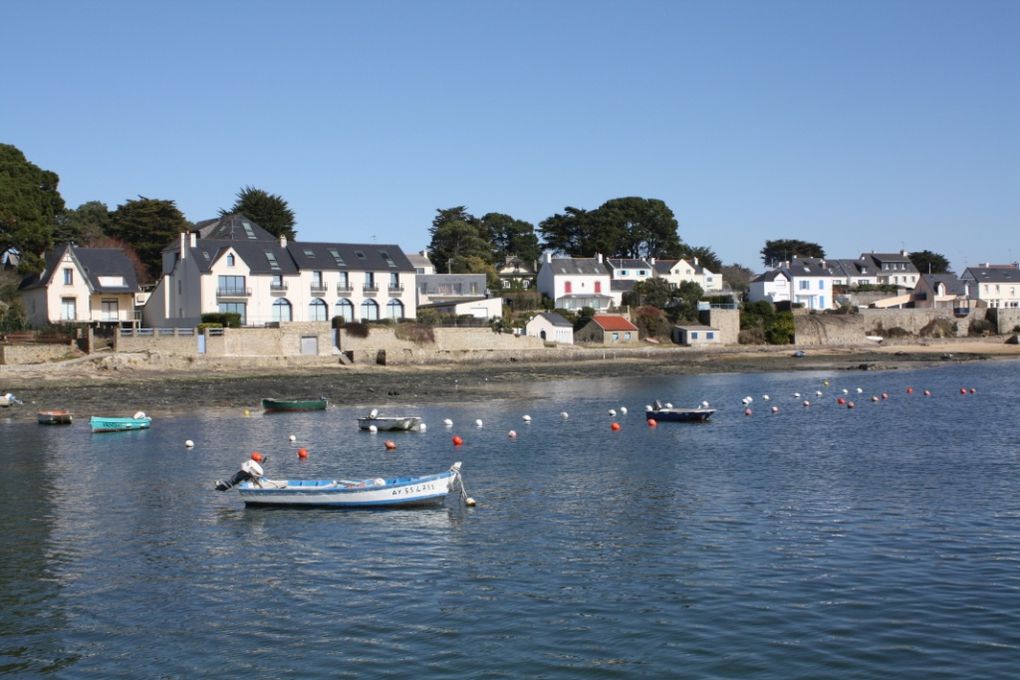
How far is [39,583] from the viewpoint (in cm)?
1845

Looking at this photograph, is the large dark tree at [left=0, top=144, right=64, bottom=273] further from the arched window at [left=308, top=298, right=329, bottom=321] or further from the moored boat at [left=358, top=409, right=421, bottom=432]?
the moored boat at [left=358, top=409, right=421, bottom=432]

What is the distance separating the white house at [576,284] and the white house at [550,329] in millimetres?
15984

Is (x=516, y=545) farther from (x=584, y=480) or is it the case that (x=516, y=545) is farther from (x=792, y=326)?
(x=792, y=326)

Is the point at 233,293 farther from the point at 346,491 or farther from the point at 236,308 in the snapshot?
the point at 346,491

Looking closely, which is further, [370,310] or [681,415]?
[370,310]

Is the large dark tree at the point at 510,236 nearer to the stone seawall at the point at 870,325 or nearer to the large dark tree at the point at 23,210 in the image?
the stone seawall at the point at 870,325

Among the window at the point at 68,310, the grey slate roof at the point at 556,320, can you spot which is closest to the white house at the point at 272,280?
the window at the point at 68,310

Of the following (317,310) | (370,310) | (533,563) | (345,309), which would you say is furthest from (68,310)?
(533,563)

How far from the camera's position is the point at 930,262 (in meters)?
137

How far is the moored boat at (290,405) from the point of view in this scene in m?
46.1

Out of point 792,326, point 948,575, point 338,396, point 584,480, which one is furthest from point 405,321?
point 948,575

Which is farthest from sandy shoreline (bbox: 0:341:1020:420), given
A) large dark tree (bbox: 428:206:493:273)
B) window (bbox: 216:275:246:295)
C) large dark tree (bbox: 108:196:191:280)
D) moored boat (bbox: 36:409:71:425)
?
large dark tree (bbox: 428:206:493:273)

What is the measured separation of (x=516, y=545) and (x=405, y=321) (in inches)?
2143

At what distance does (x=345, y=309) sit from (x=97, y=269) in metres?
17.6
